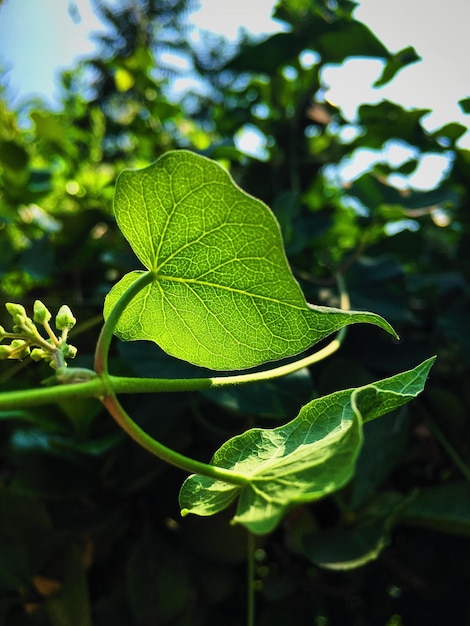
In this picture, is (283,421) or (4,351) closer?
(4,351)

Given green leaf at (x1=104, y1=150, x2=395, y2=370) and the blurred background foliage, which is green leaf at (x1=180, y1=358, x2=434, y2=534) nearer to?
green leaf at (x1=104, y1=150, x2=395, y2=370)

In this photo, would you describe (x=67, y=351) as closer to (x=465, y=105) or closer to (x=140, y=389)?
(x=140, y=389)

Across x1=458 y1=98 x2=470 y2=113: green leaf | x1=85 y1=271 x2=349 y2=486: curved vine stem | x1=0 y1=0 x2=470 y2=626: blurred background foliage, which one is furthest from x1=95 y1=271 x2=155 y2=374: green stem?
x1=458 y1=98 x2=470 y2=113: green leaf

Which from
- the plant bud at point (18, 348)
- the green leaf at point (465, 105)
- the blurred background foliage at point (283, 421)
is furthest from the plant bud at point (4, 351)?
the green leaf at point (465, 105)

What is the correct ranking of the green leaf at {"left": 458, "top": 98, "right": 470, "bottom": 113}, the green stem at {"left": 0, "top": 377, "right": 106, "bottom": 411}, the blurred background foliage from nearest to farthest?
the green stem at {"left": 0, "top": 377, "right": 106, "bottom": 411} < the blurred background foliage < the green leaf at {"left": 458, "top": 98, "right": 470, "bottom": 113}

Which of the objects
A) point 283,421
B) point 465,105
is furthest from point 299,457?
point 465,105

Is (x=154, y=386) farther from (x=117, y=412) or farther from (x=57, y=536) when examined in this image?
(x=57, y=536)

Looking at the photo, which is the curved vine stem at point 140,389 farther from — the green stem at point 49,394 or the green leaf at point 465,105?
the green leaf at point 465,105
